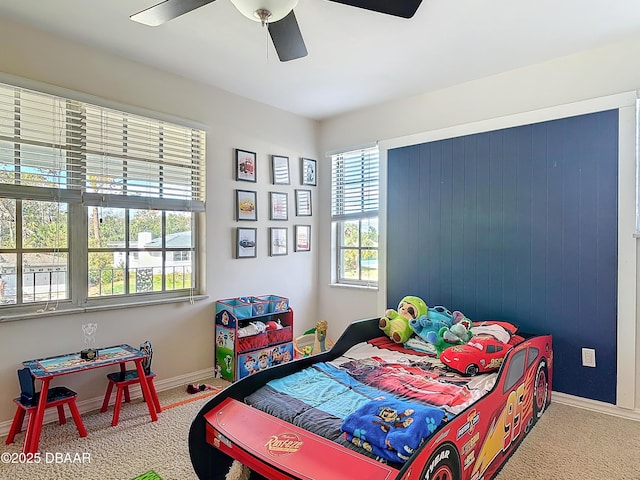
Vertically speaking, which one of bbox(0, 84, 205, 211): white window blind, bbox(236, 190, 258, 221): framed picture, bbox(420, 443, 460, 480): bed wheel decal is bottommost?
bbox(420, 443, 460, 480): bed wheel decal

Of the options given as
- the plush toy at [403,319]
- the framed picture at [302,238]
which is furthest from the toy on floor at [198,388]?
the framed picture at [302,238]

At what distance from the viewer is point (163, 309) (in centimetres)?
323

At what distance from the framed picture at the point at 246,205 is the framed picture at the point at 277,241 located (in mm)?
268

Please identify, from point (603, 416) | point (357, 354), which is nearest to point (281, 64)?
point (357, 354)

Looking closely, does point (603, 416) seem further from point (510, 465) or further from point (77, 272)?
point (77, 272)

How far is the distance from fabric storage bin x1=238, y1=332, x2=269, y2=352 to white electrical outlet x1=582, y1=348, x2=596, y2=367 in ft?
8.03

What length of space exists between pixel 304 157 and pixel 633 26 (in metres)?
2.87

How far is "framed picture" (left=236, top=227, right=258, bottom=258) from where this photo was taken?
3.71 meters

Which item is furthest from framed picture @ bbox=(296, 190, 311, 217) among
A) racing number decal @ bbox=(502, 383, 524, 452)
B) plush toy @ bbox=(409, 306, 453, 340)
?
racing number decal @ bbox=(502, 383, 524, 452)

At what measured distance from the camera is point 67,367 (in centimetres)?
239

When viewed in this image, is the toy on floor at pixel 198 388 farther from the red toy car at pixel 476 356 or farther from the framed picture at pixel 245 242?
the red toy car at pixel 476 356

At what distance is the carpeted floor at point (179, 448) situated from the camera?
206 centimetres

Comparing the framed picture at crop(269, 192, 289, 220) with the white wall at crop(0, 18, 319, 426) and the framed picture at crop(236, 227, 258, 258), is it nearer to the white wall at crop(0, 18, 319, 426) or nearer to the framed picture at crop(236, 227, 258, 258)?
the white wall at crop(0, 18, 319, 426)

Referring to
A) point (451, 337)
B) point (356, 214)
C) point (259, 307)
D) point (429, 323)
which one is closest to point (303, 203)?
point (356, 214)
